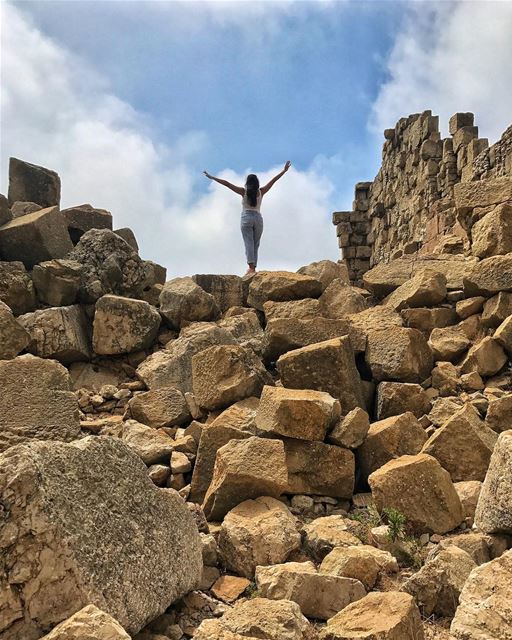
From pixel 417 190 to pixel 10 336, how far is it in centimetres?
1104

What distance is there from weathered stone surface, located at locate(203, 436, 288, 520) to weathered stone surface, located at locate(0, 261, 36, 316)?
12.5 ft

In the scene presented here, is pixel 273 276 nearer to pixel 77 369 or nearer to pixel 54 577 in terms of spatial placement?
pixel 77 369

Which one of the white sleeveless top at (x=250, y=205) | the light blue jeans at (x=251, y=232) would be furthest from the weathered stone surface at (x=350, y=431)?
the white sleeveless top at (x=250, y=205)

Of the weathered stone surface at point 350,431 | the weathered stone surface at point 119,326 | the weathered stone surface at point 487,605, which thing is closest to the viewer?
the weathered stone surface at point 487,605

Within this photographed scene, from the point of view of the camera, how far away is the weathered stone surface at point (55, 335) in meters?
6.56

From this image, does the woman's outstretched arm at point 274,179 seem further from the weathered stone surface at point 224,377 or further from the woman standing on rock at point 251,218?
the weathered stone surface at point 224,377

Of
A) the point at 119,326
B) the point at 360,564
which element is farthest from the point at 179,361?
the point at 360,564

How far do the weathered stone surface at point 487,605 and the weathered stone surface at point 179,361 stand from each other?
391cm

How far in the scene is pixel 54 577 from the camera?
2514mm

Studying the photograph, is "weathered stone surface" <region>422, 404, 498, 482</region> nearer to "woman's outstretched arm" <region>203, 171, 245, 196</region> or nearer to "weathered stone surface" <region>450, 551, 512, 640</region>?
"weathered stone surface" <region>450, 551, 512, 640</region>

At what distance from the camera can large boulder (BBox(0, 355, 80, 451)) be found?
4613 millimetres

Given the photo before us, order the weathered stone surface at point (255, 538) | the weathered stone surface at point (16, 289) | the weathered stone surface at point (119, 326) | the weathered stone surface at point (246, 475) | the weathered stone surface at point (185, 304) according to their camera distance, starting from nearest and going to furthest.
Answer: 1. the weathered stone surface at point (255, 538)
2. the weathered stone surface at point (246, 475)
3. the weathered stone surface at point (119, 326)
4. the weathered stone surface at point (16, 289)
5. the weathered stone surface at point (185, 304)

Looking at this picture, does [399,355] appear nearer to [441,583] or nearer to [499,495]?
[499,495]

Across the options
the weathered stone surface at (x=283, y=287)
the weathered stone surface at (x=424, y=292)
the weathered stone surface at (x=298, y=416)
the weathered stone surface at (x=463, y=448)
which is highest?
the weathered stone surface at (x=283, y=287)
